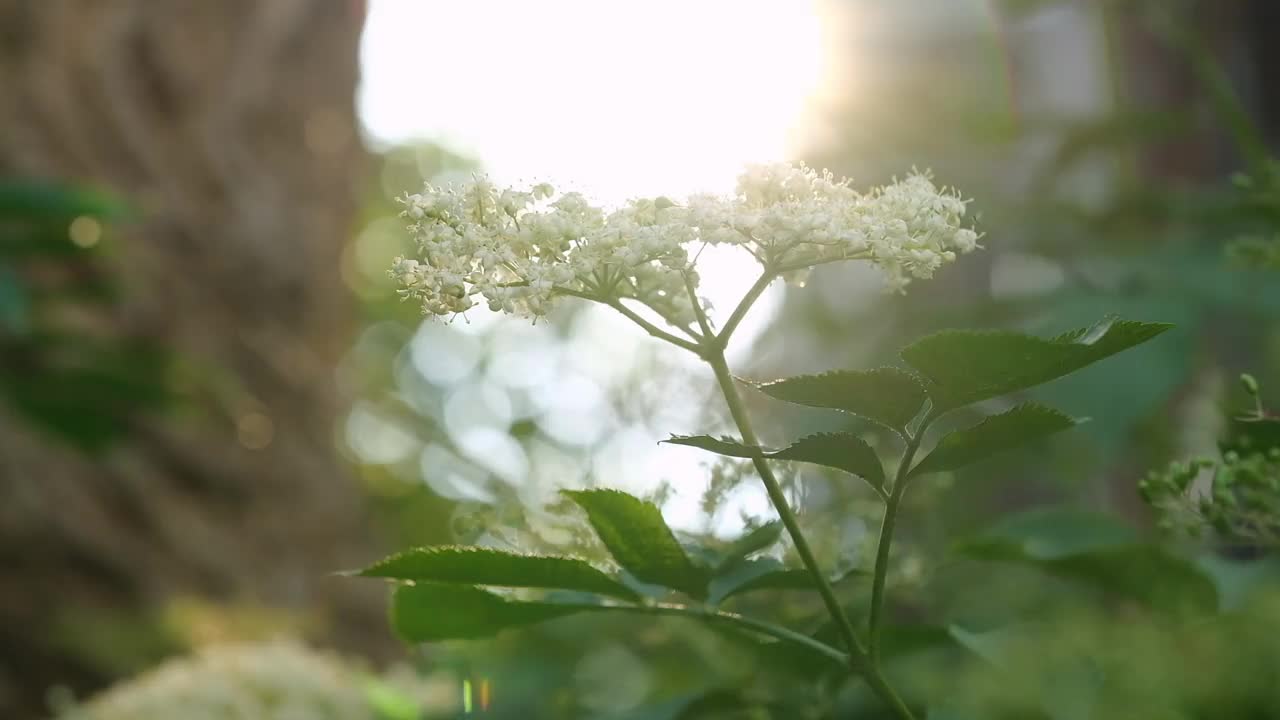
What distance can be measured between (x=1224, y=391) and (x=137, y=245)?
218cm

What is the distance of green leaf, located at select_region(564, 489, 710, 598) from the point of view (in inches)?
22.2

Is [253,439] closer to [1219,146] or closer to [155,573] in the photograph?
[155,573]

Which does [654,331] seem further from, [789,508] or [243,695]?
[243,695]

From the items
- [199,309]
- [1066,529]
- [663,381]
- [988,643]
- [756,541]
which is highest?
[199,309]

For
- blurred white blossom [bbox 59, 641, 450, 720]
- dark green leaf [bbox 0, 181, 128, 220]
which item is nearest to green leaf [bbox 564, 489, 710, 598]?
blurred white blossom [bbox 59, 641, 450, 720]

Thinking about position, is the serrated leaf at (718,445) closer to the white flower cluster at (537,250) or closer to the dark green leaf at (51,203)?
the white flower cluster at (537,250)

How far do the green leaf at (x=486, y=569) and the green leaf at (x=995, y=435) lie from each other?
171 mm

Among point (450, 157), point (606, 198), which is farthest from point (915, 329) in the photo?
point (450, 157)

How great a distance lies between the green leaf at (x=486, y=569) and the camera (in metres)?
0.54

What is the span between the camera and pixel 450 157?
7.86m

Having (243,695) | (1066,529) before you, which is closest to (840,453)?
(1066,529)

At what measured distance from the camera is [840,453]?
1.64 feet

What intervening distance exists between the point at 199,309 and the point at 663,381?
1.51 metres

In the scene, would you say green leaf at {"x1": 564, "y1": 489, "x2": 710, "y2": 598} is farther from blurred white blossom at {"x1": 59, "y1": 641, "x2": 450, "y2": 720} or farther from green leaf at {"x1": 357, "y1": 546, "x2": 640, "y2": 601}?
blurred white blossom at {"x1": 59, "y1": 641, "x2": 450, "y2": 720}
